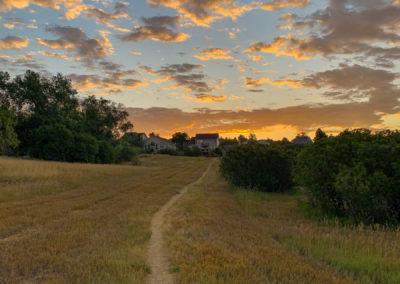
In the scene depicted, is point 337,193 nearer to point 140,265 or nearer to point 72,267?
point 140,265

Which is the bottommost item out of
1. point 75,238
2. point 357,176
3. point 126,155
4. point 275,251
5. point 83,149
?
point 75,238

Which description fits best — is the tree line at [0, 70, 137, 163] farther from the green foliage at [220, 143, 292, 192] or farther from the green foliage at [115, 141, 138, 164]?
the green foliage at [220, 143, 292, 192]

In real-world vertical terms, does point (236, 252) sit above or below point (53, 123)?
below

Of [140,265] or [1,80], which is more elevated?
[1,80]

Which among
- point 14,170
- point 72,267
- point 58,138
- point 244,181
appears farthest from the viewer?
point 58,138

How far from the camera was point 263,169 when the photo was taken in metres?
21.5

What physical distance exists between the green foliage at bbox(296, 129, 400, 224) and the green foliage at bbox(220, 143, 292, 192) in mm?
8426

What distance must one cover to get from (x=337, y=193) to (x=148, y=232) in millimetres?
7763

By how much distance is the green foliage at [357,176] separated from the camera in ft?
33.1

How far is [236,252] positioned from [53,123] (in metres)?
56.2

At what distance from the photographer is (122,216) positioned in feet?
38.8

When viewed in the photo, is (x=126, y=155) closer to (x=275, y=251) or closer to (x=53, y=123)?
(x=53, y=123)

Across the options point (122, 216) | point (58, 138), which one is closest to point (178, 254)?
point (122, 216)

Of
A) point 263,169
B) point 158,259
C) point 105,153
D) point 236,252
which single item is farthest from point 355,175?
point 105,153
